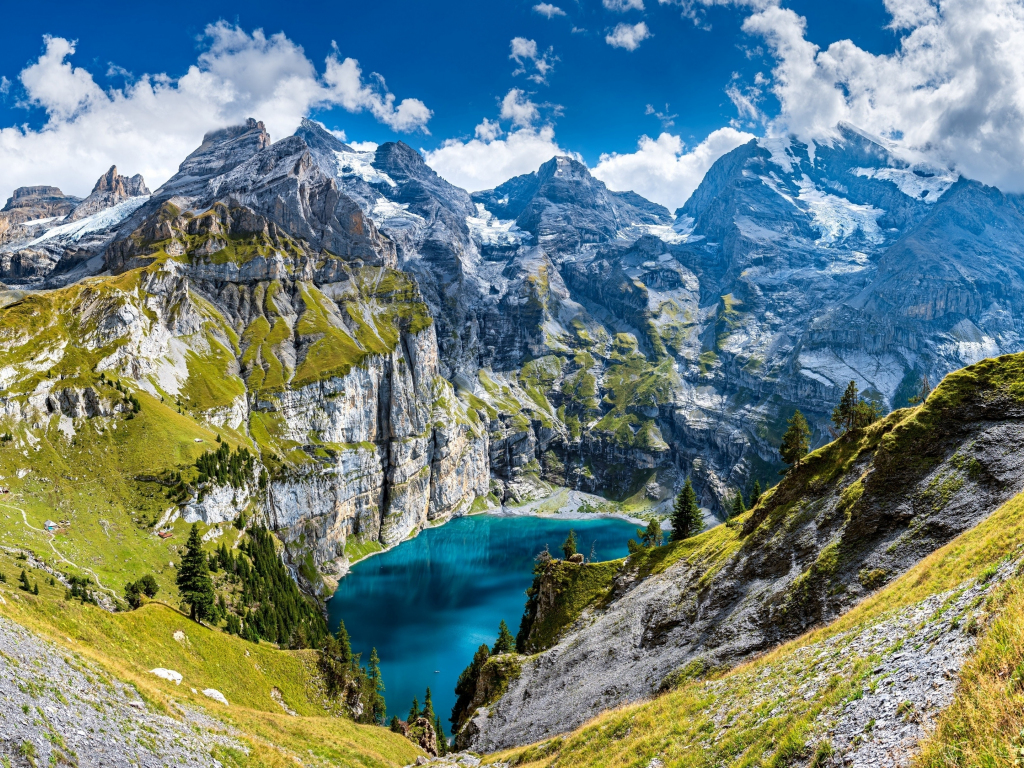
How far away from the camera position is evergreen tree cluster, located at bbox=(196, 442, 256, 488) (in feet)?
400

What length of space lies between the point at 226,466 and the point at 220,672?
93526 millimetres

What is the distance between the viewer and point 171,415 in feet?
453

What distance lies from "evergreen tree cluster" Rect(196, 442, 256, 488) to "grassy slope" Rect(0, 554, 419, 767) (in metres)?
53.7

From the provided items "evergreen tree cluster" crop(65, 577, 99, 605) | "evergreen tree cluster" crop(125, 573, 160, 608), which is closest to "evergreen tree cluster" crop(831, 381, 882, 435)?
"evergreen tree cluster" crop(65, 577, 99, 605)

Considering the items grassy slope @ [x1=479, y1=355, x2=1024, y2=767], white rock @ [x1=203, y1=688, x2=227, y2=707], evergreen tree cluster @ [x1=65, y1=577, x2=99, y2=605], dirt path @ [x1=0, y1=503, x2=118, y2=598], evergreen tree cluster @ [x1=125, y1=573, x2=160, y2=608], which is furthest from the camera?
dirt path @ [x1=0, y1=503, x2=118, y2=598]

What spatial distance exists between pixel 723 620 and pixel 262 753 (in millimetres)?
33664

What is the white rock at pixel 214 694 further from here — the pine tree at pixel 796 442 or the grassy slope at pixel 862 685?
the pine tree at pixel 796 442

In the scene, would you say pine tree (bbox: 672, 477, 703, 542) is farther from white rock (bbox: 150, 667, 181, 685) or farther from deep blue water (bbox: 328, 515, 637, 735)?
white rock (bbox: 150, 667, 181, 685)

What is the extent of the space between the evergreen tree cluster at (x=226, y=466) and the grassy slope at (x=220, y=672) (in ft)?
176

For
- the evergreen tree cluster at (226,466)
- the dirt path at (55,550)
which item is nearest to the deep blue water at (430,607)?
the evergreen tree cluster at (226,466)

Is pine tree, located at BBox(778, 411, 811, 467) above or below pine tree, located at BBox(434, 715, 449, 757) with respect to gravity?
above

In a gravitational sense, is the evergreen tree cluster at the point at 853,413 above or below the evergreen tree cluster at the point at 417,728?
above

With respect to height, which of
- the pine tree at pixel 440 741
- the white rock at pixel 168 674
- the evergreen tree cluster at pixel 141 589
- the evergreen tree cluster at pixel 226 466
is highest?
the evergreen tree cluster at pixel 226 466

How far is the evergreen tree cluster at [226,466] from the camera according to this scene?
122 meters
